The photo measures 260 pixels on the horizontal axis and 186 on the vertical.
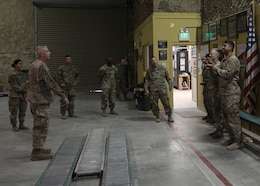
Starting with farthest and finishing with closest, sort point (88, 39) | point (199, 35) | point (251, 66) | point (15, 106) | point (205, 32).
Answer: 1. point (88, 39)
2. point (199, 35)
3. point (205, 32)
4. point (15, 106)
5. point (251, 66)

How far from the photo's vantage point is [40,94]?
457cm

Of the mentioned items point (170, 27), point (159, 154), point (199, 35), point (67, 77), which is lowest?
point (159, 154)

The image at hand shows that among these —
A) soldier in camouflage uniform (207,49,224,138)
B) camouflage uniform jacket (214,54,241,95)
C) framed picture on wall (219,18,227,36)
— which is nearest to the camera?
camouflage uniform jacket (214,54,241,95)

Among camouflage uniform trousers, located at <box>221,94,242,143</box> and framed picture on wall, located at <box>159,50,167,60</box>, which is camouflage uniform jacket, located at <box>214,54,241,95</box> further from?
framed picture on wall, located at <box>159,50,167,60</box>

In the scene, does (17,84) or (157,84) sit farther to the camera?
(157,84)

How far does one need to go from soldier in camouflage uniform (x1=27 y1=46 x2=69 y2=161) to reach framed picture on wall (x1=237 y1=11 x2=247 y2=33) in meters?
3.67

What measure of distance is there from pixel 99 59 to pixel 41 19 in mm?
3233

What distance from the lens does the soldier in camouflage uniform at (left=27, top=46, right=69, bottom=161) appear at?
4504 millimetres

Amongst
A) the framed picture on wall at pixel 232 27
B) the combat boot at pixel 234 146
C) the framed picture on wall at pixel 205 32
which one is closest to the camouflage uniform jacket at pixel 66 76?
the framed picture on wall at pixel 205 32

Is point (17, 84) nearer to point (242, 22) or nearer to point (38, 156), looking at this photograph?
point (38, 156)

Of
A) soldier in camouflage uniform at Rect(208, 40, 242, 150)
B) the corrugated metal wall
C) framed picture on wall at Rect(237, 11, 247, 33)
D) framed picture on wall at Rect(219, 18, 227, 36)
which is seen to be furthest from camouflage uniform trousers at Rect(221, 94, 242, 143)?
the corrugated metal wall

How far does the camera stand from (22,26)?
14.8m

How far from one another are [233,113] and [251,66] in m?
1.33

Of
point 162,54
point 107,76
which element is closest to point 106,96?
point 107,76
